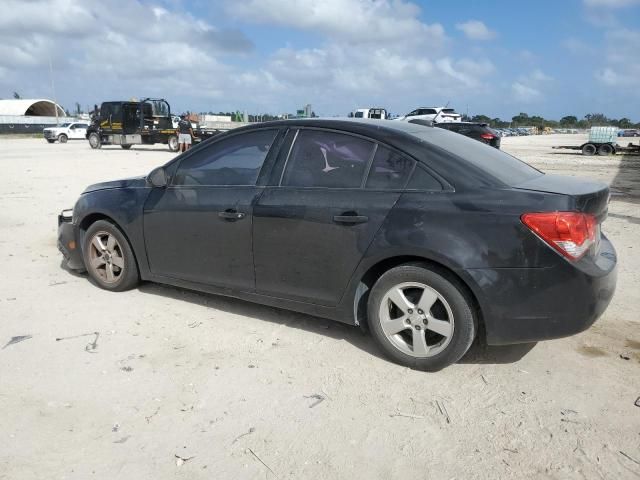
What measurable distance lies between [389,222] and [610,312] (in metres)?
2.33

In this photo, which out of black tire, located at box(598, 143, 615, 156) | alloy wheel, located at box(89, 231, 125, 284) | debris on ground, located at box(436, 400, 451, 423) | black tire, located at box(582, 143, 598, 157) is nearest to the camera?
debris on ground, located at box(436, 400, 451, 423)

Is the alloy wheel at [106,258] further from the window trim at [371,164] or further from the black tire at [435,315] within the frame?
the black tire at [435,315]

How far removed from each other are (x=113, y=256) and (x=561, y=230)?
12.3 ft

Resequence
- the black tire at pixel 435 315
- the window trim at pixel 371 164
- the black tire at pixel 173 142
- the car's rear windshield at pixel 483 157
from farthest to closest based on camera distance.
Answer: the black tire at pixel 173 142, the car's rear windshield at pixel 483 157, the window trim at pixel 371 164, the black tire at pixel 435 315

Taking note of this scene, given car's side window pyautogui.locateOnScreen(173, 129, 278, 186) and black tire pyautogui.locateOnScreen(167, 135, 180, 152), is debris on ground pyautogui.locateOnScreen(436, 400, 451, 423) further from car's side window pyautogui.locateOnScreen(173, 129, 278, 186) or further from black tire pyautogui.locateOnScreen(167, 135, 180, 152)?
black tire pyautogui.locateOnScreen(167, 135, 180, 152)

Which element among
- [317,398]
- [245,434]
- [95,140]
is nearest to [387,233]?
[317,398]

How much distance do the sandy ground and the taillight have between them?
88 centimetres

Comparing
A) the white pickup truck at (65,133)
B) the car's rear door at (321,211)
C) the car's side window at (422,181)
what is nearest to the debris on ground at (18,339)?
the car's rear door at (321,211)

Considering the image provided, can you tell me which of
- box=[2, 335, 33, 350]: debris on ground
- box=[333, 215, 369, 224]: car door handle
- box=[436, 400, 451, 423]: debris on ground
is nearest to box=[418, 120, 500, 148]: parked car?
box=[333, 215, 369, 224]: car door handle

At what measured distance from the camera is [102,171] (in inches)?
621

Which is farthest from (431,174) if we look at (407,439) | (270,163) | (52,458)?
(52,458)

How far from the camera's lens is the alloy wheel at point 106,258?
4.83 m

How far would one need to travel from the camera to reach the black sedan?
3049mm

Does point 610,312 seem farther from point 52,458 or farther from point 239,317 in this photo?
point 52,458
